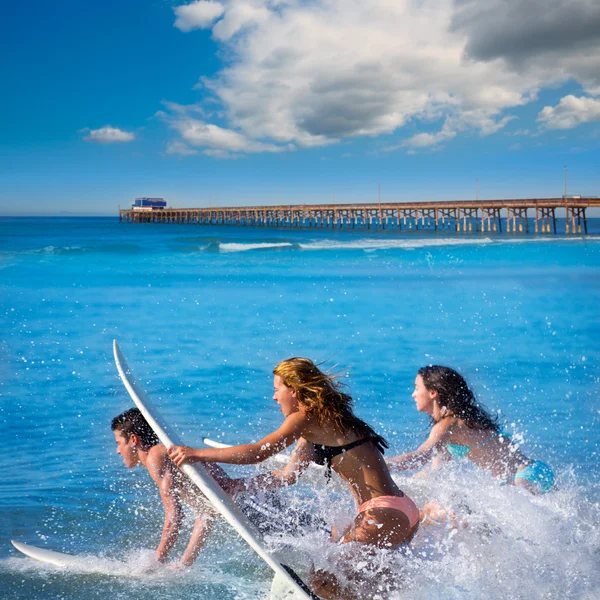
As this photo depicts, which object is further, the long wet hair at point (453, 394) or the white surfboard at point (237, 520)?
the long wet hair at point (453, 394)

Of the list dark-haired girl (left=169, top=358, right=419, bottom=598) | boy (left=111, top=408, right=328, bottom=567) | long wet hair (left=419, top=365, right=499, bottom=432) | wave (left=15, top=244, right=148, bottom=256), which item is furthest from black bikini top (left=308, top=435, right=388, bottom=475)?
wave (left=15, top=244, right=148, bottom=256)

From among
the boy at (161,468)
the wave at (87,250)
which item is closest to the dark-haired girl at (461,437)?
the boy at (161,468)

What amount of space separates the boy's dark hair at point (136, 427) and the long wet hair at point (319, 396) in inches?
38.4

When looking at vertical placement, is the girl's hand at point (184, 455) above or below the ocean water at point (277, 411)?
above

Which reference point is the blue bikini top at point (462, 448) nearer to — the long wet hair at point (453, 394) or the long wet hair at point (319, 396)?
the long wet hair at point (453, 394)

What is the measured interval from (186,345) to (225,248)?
99.4 feet

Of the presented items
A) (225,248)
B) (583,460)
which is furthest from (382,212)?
(583,460)

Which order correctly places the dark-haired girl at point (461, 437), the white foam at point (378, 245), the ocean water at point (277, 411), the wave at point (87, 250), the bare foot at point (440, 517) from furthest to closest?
the white foam at point (378, 245), the wave at point (87, 250), the dark-haired girl at point (461, 437), the bare foot at point (440, 517), the ocean water at point (277, 411)

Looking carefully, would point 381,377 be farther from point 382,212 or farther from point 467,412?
point 382,212

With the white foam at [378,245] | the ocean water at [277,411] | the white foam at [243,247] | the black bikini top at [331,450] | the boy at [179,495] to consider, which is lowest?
the ocean water at [277,411]

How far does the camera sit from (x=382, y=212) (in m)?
59.3

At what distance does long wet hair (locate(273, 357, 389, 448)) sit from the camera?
3.34 m

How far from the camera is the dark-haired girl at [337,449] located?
332cm

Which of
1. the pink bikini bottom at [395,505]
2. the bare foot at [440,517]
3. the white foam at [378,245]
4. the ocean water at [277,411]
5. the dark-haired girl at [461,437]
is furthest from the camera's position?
the white foam at [378,245]
